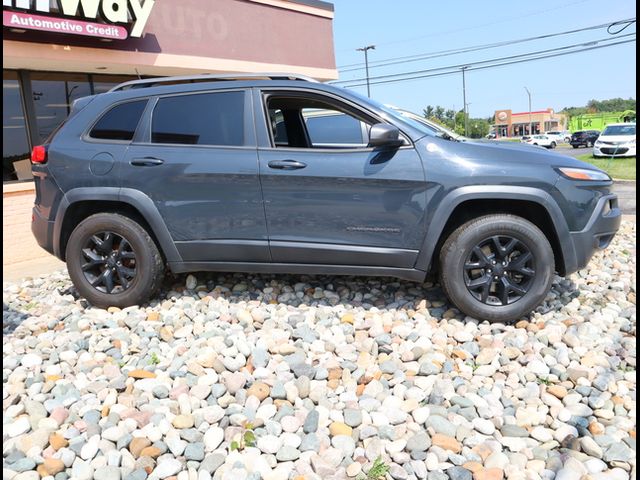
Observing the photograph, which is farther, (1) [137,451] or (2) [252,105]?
(2) [252,105]

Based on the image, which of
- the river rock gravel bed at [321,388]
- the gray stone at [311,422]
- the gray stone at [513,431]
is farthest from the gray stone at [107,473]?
the gray stone at [513,431]

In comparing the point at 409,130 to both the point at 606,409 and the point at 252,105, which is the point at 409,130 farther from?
the point at 606,409

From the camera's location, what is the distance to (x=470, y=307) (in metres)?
3.99

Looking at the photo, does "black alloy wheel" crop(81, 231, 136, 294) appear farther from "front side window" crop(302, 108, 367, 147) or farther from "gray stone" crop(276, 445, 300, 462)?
"gray stone" crop(276, 445, 300, 462)

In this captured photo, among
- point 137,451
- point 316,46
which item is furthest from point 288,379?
point 316,46

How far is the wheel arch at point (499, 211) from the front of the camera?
12.6ft

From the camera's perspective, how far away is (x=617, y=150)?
68.4 ft

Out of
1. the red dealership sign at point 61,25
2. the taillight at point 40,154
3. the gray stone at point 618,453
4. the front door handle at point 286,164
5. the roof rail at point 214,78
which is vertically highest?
the red dealership sign at point 61,25

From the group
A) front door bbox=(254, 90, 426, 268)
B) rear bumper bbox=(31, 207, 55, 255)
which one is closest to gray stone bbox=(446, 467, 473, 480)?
front door bbox=(254, 90, 426, 268)

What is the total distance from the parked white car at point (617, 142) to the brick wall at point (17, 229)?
20.0 m

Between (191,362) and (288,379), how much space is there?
2.31ft

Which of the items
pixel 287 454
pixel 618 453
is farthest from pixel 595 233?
pixel 287 454

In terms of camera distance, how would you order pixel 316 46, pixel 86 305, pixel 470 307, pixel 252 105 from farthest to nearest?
pixel 316 46, pixel 86 305, pixel 252 105, pixel 470 307

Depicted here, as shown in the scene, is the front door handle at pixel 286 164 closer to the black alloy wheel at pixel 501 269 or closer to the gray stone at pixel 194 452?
the black alloy wheel at pixel 501 269
